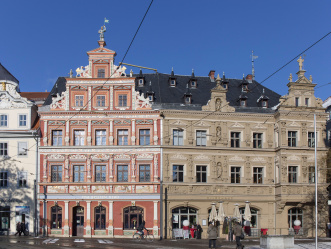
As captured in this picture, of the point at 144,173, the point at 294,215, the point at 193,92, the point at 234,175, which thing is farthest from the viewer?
the point at 193,92

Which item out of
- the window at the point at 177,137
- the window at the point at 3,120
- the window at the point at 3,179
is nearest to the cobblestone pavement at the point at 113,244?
the window at the point at 3,179

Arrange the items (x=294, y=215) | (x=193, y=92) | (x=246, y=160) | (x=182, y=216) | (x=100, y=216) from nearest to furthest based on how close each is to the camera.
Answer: (x=100, y=216) → (x=182, y=216) → (x=294, y=215) → (x=246, y=160) → (x=193, y=92)

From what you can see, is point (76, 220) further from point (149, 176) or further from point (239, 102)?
point (239, 102)

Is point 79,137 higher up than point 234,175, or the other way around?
point 79,137

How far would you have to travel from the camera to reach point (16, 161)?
46.0 metres

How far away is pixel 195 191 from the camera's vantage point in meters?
45.5

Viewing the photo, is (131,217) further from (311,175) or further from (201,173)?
(311,175)

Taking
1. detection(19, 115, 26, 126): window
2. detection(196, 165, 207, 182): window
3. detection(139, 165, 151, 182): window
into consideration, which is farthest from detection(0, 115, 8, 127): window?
detection(196, 165, 207, 182): window

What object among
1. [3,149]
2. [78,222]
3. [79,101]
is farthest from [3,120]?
[78,222]

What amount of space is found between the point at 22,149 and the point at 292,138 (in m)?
24.4

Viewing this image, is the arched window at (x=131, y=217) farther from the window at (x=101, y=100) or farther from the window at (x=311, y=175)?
the window at (x=311, y=175)

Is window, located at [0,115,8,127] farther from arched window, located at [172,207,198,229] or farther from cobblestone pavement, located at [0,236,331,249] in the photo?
arched window, located at [172,207,198,229]

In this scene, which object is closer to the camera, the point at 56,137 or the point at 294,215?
the point at 56,137

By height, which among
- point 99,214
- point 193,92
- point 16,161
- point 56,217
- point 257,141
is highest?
point 193,92
